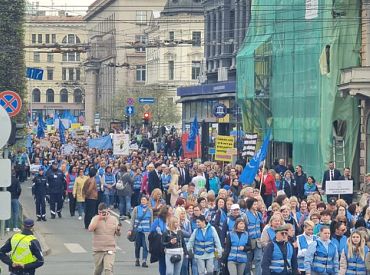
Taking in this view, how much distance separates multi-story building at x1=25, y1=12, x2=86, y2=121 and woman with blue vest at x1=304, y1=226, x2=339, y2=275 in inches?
5700

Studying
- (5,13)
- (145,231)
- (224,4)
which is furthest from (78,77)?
(145,231)

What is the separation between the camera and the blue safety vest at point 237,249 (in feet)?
76.6

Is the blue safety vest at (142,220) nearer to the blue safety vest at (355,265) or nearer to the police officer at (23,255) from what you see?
the blue safety vest at (355,265)

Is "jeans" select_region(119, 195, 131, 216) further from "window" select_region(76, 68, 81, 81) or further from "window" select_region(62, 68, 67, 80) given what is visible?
"window" select_region(62, 68, 67, 80)

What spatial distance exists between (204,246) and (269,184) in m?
13.8

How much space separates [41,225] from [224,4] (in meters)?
39.1

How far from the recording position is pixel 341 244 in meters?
21.4

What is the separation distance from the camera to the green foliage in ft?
181

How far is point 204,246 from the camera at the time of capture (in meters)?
23.5

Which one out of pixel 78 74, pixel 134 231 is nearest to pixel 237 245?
pixel 134 231

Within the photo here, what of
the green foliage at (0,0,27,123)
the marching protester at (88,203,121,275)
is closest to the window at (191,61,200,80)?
the green foliage at (0,0,27,123)

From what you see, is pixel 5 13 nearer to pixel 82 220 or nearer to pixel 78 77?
pixel 82 220

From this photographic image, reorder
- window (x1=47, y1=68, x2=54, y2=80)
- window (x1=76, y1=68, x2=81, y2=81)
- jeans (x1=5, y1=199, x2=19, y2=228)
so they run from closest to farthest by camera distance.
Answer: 1. jeans (x1=5, y1=199, x2=19, y2=228)
2. window (x1=76, y1=68, x2=81, y2=81)
3. window (x1=47, y1=68, x2=54, y2=80)

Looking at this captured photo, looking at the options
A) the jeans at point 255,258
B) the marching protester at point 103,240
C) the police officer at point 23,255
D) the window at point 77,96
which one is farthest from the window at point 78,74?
the police officer at point 23,255
